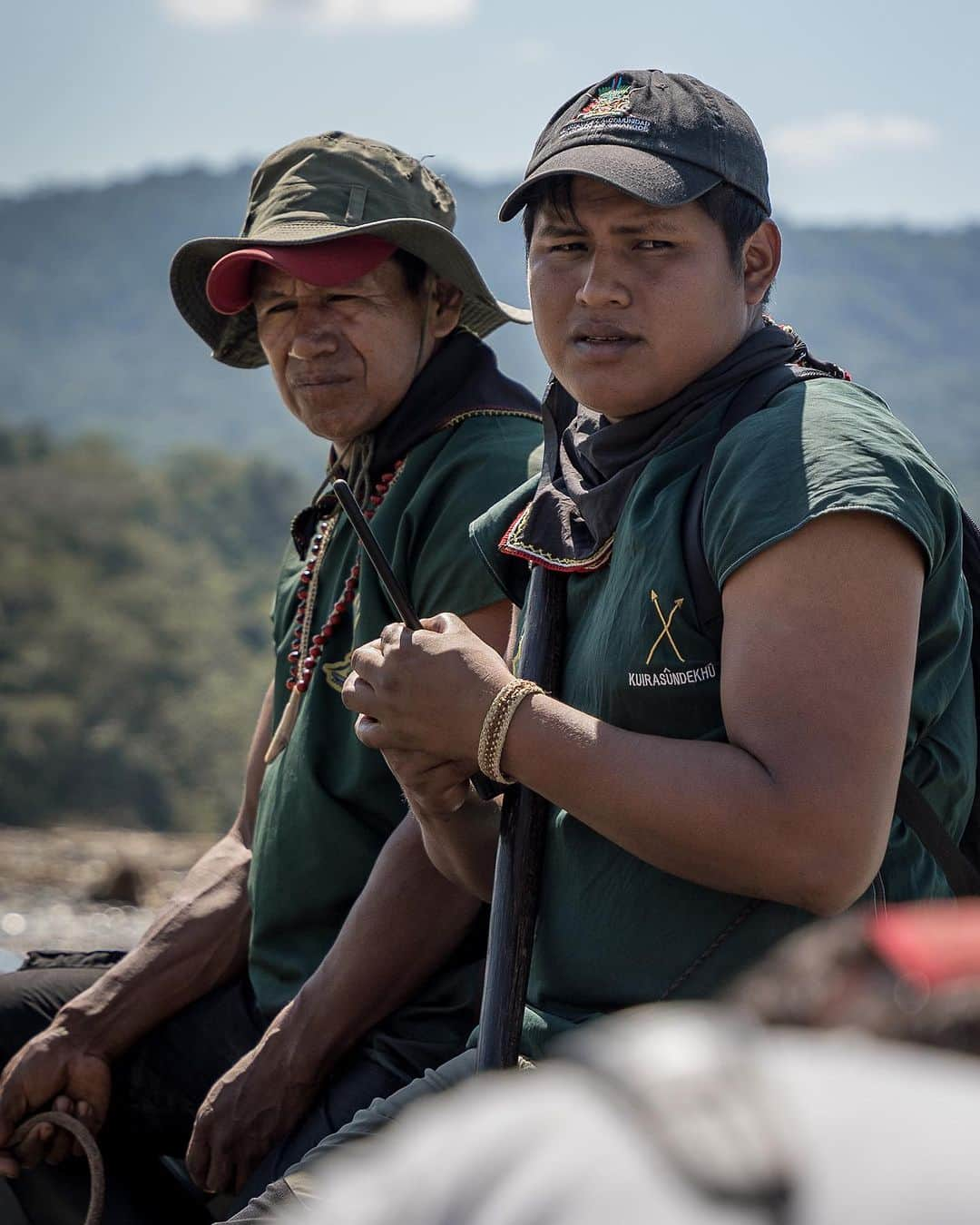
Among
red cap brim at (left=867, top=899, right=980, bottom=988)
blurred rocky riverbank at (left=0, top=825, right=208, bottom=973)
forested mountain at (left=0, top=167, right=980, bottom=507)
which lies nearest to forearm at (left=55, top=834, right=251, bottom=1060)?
red cap brim at (left=867, top=899, right=980, bottom=988)

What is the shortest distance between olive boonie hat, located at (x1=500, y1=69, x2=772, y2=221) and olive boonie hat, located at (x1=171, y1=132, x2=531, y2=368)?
32.4 inches

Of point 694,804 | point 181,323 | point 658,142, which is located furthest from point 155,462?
point 694,804

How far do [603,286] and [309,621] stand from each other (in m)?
1.13

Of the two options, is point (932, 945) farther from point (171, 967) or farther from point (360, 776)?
point (171, 967)

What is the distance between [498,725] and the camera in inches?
80.6

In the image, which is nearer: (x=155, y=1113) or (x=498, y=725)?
(x=498, y=725)

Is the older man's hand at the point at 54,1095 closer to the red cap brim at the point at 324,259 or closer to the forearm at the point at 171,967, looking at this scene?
the forearm at the point at 171,967

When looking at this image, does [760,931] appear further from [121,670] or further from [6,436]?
[6,436]

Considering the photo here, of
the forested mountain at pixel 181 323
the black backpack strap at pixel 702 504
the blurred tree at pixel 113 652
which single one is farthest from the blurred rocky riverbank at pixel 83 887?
the forested mountain at pixel 181 323

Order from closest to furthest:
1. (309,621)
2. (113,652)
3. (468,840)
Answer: (468,840)
(309,621)
(113,652)

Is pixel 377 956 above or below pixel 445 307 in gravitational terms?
below

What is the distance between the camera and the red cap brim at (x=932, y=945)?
85 centimetres

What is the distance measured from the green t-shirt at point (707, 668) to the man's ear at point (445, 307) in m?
1.17

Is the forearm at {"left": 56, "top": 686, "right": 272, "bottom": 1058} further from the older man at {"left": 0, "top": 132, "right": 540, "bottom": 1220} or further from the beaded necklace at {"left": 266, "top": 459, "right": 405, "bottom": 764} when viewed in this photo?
the beaded necklace at {"left": 266, "top": 459, "right": 405, "bottom": 764}
